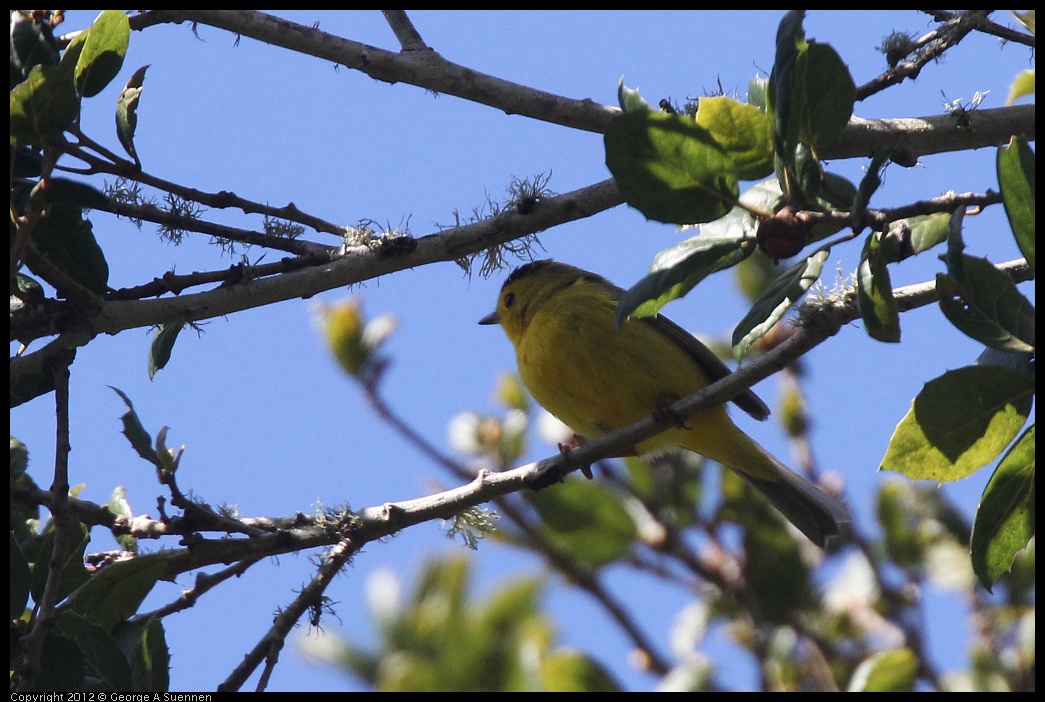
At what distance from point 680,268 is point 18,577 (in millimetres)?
2286

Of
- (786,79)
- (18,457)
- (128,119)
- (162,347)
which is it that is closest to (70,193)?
(128,119)

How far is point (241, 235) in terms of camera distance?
364 centimetres

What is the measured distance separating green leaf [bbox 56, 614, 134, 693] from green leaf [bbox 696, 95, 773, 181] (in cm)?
245

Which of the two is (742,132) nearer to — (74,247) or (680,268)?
(680,268)

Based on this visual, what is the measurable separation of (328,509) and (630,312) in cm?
149

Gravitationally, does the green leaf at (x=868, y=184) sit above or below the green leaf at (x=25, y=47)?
below

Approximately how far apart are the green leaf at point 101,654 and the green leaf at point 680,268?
1966 mm

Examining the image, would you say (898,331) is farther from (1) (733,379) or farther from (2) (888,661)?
(2) (888,661)

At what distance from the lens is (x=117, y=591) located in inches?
129

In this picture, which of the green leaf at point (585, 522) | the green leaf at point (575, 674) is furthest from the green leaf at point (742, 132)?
the green leaf at point (585, 522)

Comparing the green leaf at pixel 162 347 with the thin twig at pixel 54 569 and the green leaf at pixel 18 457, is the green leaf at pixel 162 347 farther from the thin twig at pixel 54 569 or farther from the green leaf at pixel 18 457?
the green leaf at pixel 18 457

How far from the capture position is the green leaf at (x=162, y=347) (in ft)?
11.7

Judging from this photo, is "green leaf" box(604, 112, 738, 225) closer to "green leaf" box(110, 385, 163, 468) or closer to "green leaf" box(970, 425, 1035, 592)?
"green leaf" box(970, 425, 1035, 592)

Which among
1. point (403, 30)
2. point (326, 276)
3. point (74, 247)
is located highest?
point (403, 30)
